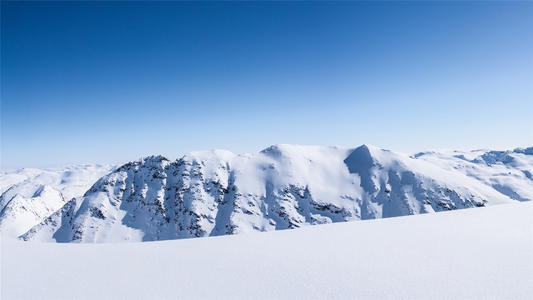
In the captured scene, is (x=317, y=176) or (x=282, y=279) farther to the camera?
(x=317, y=176)

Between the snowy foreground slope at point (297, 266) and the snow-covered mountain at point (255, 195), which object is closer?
the snowy foreground slope at point (297, 266)

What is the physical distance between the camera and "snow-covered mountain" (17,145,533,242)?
4343 inches

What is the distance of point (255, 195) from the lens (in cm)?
12050

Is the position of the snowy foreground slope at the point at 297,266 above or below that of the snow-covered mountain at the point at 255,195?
above

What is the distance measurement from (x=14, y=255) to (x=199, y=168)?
130864 millimetres

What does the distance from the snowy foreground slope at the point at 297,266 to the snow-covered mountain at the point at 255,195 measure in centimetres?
10210

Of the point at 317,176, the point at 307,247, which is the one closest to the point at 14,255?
the point at 307,247

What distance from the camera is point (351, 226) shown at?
7387 millimetres

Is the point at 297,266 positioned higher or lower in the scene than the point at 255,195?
higher

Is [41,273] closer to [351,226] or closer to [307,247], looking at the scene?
[307,247]

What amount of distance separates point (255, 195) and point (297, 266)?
385 ft

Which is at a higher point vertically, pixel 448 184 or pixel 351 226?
pixel 351 226

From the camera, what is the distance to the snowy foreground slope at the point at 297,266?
3.80 m

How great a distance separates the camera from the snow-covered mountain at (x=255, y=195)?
362ft
